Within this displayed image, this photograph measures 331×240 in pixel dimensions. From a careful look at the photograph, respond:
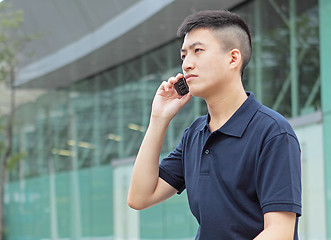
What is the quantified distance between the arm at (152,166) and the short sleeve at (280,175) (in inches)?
19.2

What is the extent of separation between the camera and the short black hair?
1.98 metres

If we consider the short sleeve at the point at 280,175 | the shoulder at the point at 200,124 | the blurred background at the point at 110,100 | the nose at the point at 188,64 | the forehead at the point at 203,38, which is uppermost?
the blurred background at the point at 110,100

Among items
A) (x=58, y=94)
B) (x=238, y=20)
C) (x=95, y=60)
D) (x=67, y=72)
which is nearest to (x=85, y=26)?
(x=95, y=60)

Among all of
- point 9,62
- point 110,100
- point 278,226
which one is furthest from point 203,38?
point 9,62

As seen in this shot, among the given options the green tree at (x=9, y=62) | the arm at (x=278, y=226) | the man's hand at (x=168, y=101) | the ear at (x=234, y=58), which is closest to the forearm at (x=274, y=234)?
the arm at (x=278, y=226)

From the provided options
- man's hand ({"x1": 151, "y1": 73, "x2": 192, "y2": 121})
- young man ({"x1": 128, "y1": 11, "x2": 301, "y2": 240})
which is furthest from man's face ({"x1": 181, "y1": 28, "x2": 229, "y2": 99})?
man's hand ({"x1": 151, "y1": 73, "x2": 192, "y2": 121})

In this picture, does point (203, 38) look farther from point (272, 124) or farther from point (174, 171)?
point (174, 171)

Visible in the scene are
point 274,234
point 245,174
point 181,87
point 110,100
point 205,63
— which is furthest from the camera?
point 110,100

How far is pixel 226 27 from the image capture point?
1984 mm

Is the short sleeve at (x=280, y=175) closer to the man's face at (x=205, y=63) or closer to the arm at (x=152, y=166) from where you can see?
the man's face at (x=205, y=63)

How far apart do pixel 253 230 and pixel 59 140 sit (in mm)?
17610

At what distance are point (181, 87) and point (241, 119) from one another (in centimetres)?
37

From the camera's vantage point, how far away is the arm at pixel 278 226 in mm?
1733

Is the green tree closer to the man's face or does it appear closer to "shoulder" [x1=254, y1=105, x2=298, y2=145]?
the man's face
